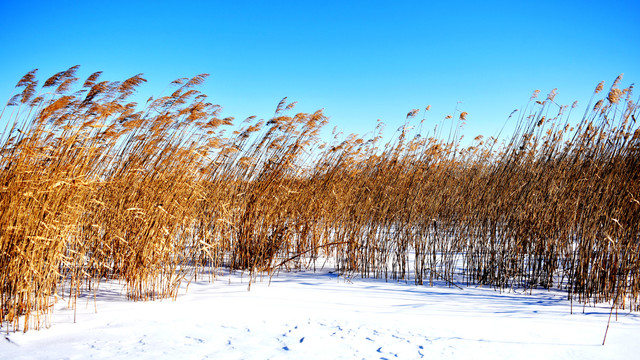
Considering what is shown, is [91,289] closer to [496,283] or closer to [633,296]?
[496,283]

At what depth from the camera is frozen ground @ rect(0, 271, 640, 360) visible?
200cm

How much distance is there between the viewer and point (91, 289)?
302 centimetres

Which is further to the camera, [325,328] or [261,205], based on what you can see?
[261,205]

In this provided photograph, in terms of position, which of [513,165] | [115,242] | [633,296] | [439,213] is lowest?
[633,296]

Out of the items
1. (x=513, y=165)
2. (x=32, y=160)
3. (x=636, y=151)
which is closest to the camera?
(x=32, y=160)

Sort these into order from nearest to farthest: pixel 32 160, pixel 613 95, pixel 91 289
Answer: pixel 32 160
pixel 91 289
pixel 613 95

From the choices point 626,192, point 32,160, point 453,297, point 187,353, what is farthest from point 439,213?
point 32,160

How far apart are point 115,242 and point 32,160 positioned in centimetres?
93

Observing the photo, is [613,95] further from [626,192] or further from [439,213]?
[439,213]

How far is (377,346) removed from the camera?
208 centimetres

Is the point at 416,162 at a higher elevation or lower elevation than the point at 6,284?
higher

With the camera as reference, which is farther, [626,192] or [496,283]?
[496,283]

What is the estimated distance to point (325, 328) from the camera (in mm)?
2336

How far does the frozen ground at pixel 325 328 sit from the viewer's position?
2.00 meters
